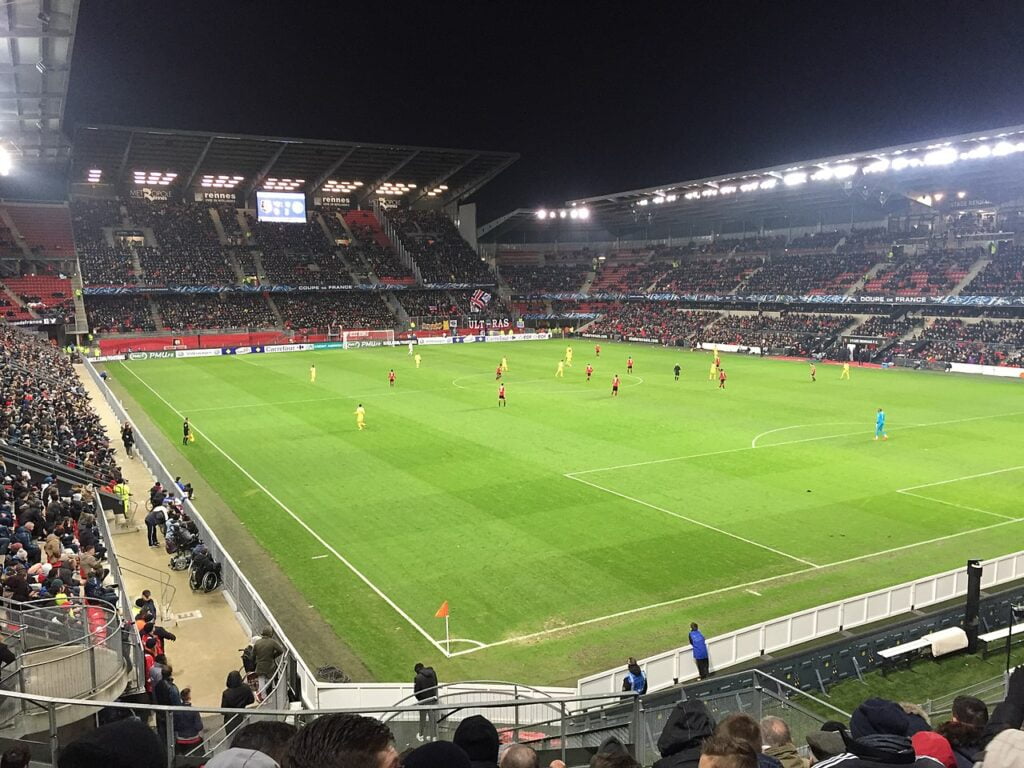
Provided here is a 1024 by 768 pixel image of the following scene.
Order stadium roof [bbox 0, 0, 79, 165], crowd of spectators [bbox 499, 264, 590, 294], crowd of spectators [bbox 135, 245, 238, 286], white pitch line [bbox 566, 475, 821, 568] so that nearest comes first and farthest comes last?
white pitch line [bbox 566, 475, 821, 568], stadium roof [bbox 0, 0, 79, 165], crowd of spectators [bbox 135, 245, 238, 286], crowd of spectators [bbox 499, 264, 590, 294]

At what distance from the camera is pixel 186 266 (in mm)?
84625

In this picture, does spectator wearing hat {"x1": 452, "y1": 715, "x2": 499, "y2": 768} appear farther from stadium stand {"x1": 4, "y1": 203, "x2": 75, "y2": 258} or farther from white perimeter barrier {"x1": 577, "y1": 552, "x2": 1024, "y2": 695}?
stadium stand {"x1": 4, "y1": 203, "x2": 75, "y2": 258}

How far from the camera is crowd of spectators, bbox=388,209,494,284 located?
99.3m

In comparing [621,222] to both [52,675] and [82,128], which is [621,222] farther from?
[52,675]

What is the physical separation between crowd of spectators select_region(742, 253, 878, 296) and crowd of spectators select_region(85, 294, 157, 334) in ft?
195

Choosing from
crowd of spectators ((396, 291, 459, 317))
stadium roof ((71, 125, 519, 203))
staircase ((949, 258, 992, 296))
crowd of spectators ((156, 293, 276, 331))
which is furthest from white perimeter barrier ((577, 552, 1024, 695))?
crowd of spectators ((396, 291, 459, 317))

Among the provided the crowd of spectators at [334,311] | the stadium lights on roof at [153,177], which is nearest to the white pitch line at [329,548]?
the crowd of spectators at [334,311]

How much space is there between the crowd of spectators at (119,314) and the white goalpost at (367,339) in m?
17.9

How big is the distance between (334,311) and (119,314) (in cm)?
2137

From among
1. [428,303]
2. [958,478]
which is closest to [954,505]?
[958,478]

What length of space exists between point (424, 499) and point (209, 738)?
1687 centimetres

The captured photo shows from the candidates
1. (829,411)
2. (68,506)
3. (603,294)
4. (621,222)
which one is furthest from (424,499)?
(621,222)

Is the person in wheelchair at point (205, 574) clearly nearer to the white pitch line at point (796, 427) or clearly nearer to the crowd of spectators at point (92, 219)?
the white pitch line at point (796, 427)

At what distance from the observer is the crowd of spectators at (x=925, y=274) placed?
219ft
